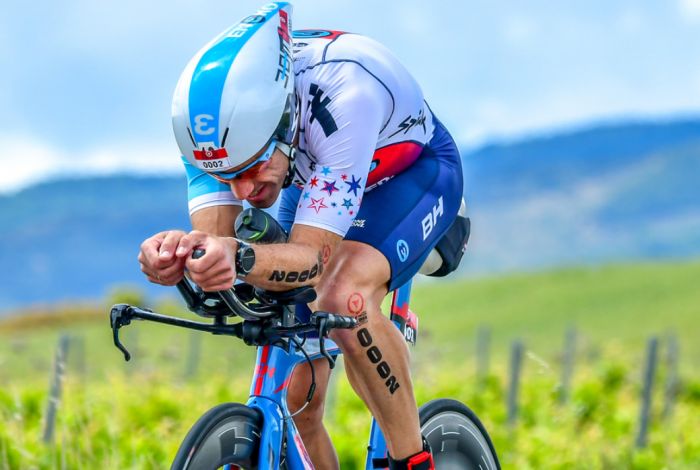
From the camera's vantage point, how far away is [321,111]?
3.87 metres

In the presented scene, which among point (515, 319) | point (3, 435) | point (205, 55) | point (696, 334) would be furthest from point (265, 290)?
point (515, 319)

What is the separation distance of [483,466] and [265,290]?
5.80 feet

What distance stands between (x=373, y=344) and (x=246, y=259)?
837mm

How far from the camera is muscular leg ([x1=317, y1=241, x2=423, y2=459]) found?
12.9 feet

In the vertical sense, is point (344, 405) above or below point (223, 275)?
below

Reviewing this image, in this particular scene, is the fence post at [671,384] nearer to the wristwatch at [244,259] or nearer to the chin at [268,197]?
the chin at [268,197]

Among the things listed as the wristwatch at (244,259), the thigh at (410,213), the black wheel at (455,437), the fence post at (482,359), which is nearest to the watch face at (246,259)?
the wristwatch at (244,259)

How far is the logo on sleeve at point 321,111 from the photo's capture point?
383cm

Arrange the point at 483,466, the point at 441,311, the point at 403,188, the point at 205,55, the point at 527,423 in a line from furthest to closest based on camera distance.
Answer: the point at 441,311, the point at 527,423, the point at 483,466, the point at 403,188, the point at 205,55

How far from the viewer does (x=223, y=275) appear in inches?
127

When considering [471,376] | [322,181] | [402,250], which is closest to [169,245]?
[322,181]

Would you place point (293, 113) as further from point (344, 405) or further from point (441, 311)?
point (441, 311)

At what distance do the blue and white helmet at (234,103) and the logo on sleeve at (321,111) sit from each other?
124 mm

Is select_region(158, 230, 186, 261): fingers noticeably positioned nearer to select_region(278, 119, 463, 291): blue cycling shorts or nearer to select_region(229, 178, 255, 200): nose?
select_region(229, 178, 255, 200): nose
